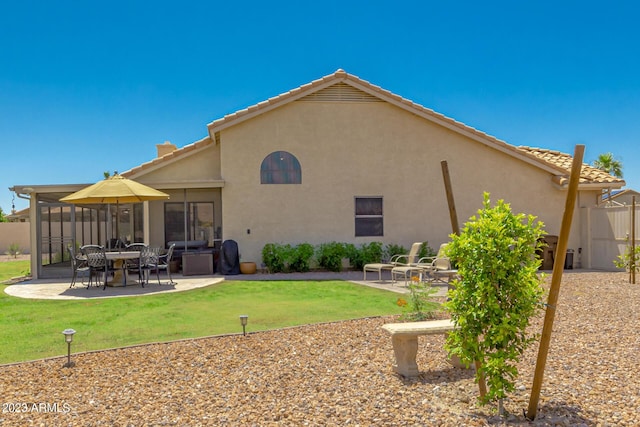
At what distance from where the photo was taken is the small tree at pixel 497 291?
156 inches

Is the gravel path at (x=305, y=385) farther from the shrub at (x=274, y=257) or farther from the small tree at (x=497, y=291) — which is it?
the shrub at (x=274, y=257)

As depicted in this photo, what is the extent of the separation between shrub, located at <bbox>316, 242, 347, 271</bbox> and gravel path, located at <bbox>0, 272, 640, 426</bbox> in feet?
31.3

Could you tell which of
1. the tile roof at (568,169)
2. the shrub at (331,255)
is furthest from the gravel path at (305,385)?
the tile roof at (568,169)

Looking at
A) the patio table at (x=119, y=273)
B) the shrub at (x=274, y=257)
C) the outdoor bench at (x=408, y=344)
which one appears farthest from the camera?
the shrub at (x=274, y=257)

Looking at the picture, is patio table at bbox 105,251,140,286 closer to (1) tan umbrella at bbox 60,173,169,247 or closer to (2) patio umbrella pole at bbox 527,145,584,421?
(1) tan umbrella at bbox 60,173,169,247

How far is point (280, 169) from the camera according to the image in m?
16.9

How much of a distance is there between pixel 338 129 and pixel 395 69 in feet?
14.7

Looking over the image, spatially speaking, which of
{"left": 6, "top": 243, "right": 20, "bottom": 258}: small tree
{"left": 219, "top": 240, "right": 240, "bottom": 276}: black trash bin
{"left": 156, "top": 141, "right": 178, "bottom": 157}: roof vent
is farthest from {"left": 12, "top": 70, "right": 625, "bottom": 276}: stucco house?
{"left": 6, "top": 243, "right": 20, "bottom": 258}: small tree

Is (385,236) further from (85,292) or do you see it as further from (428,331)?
(428,331)

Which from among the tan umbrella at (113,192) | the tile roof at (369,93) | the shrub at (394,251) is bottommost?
the shrub at (394,251)

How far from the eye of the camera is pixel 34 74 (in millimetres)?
19938

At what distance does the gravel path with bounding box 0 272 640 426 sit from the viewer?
13.9ft

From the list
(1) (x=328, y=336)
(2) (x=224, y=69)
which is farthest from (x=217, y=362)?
(2) (x=224, y=69)

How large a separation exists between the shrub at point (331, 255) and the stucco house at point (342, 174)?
0.45m
